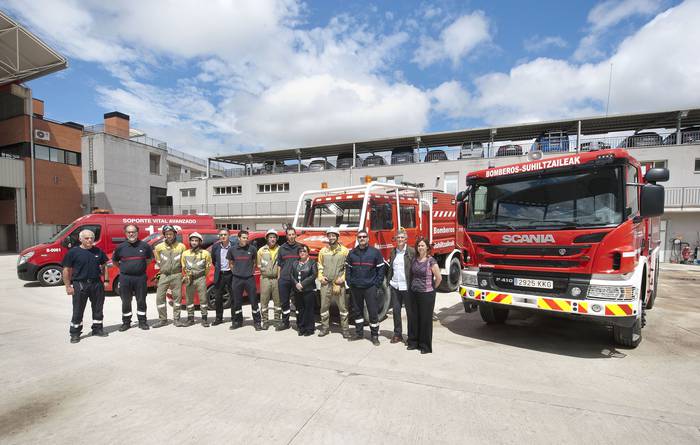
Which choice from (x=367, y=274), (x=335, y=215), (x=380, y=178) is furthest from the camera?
(x=380, y=178)

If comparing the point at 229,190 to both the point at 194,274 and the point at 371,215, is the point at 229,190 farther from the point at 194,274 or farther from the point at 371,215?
the point at 371,215

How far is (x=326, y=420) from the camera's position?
315cm

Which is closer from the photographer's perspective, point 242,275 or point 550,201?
point 550,201

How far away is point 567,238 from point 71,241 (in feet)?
42.7

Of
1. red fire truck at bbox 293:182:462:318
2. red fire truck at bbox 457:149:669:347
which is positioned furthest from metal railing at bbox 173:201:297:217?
red fire truck at bbox 457:149:669:347

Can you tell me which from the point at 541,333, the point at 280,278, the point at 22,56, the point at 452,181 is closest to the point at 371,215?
the point at 280,278

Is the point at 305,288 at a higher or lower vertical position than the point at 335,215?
lower

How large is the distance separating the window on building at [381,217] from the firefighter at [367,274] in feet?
4.71

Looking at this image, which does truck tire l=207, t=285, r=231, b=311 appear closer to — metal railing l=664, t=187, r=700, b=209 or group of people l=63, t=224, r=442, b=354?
group of people l=63, t=224, r=442, b=354

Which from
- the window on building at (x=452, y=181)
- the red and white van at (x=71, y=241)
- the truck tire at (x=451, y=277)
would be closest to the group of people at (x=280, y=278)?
the red and white van at (x=71, y=241)

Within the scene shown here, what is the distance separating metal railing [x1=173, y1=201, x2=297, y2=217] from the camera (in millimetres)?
26562

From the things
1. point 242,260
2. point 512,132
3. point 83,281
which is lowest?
point 83,281

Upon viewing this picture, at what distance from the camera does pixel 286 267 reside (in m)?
5.71

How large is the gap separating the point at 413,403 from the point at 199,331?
12.9 ft
